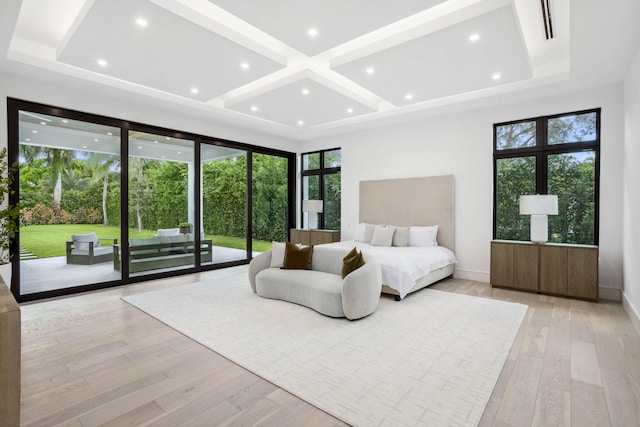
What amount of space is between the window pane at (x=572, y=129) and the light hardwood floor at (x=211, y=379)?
8.36 feet

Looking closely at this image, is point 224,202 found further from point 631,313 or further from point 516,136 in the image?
point 631,313

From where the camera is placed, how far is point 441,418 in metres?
1.94

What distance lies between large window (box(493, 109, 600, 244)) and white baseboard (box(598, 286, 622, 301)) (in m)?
0.66

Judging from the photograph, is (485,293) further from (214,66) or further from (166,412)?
(214,66)

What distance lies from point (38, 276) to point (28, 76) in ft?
8.77

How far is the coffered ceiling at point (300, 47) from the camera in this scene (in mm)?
2848

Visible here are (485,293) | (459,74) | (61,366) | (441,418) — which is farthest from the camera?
(485,293)

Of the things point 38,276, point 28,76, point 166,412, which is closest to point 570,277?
point 166,412

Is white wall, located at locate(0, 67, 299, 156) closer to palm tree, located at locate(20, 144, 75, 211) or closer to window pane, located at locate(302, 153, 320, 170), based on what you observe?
palm tree, located at locate(20, 144, 75, 211)

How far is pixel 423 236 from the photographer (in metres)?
5.72

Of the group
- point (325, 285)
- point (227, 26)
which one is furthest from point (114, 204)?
point (325, 285)

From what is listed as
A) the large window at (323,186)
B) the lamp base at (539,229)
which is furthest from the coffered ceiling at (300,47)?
the large window at (323,186)

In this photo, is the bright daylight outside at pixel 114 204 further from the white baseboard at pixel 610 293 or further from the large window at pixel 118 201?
the white baseboard at pixel 610 293

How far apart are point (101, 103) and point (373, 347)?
518cm
